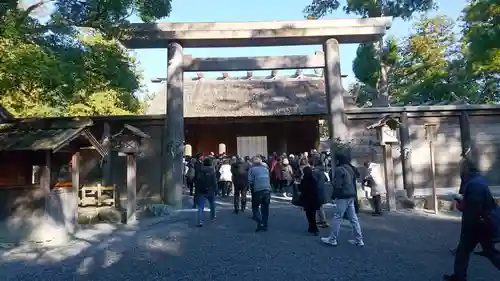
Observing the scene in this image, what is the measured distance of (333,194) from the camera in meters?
6.30

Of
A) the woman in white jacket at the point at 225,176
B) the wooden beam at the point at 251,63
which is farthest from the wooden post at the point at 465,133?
the woman in white jacket at the point at 225,176

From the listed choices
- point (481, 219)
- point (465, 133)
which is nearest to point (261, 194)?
point (481, 219)

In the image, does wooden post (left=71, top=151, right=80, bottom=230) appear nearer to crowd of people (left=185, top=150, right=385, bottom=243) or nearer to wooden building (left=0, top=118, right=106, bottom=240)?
wooden building (left=0, top=118, right=106, bottom=240)

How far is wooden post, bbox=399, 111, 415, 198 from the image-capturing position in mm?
11445

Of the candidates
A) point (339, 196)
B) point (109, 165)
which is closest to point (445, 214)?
point (339, 196)

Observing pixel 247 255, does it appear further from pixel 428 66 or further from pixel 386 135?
pixel 428 66

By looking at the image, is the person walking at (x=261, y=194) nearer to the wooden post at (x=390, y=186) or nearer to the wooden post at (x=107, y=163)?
the wooden post at (x=390, y=186)

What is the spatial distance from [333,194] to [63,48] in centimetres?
691

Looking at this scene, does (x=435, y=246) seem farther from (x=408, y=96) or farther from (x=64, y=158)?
(x=408, y=96)

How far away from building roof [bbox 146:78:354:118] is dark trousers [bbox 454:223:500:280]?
12.8 m

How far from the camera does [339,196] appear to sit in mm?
6195

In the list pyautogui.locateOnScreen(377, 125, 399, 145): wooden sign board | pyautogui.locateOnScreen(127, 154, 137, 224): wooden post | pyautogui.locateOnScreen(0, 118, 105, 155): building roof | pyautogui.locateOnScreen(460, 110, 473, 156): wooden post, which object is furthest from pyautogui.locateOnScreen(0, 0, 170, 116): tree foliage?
pyautogui.locateOnScreen(460, 110, 473, 156): wooden post

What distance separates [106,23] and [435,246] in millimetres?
8585

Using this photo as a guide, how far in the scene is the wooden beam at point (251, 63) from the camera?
38.5ft
